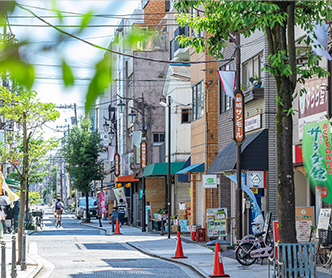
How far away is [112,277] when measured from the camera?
1516cm

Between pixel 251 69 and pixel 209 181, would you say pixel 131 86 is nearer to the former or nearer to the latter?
pixel 209 181

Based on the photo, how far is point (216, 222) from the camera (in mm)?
22875

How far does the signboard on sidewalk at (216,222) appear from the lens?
2277cm

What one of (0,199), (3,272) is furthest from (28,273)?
(0,199)

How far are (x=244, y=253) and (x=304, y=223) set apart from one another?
186 cm

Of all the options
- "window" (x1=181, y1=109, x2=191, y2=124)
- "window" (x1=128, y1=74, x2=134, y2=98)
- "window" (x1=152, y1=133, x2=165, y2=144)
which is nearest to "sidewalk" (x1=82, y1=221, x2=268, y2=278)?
"window" (x1=181, y1=109, x2=191, y2=124)

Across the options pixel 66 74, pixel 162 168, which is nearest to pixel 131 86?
pixel 162 168

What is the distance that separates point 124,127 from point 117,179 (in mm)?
8906

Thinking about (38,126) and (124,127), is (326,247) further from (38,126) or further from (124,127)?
(124,127)

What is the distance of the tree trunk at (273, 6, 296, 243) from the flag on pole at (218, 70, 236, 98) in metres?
8.71

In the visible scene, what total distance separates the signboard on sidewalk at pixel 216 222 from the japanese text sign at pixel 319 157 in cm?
622

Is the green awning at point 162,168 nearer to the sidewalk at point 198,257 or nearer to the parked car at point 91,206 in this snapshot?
the sidewalk at point 198,257

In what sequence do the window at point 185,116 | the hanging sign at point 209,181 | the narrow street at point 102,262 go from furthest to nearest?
the window at point 185,116
the hanging sign at point 209,181
the narrow street at point 102,262

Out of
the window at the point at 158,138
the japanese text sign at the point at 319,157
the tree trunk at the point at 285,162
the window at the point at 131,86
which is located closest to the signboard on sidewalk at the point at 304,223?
the japanese text sign at the point at 319,157
